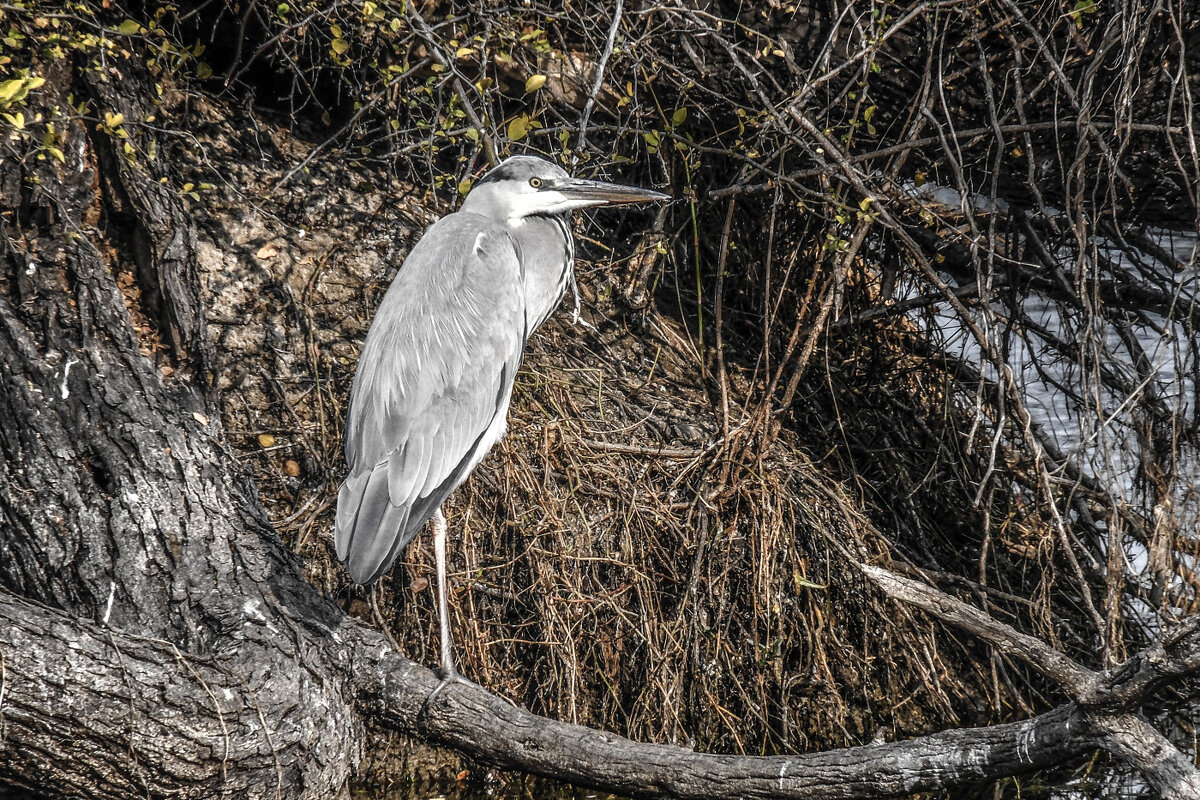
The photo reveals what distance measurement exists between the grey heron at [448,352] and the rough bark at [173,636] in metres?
0.23

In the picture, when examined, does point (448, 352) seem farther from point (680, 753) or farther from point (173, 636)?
point (680, 753)

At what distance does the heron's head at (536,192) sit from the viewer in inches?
120

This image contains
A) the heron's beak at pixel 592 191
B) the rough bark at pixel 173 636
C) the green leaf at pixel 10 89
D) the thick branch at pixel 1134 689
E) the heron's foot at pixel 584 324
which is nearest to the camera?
the thick branch at pixel 1134 689

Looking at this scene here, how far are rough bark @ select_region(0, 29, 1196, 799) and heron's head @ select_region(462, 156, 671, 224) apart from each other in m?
1.02

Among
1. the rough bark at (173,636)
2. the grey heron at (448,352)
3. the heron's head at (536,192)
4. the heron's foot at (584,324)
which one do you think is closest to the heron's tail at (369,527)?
the grey heron at (448,352)

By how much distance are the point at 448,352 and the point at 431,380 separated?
106 mm

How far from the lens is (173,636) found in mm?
2107

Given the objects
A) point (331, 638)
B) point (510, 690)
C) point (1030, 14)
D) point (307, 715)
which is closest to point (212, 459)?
point (331, 638)

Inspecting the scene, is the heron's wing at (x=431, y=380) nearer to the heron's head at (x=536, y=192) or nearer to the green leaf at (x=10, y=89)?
the heron's head at (x=536, y=192)

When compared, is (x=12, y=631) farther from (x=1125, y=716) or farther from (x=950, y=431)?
(x=950, y=431)

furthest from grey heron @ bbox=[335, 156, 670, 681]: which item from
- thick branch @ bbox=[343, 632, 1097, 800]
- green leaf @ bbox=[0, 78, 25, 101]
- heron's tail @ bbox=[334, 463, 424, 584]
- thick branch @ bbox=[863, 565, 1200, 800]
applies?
thick branch @ bbox=[863, 565, 1200, 800]

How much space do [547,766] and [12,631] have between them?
1.14m

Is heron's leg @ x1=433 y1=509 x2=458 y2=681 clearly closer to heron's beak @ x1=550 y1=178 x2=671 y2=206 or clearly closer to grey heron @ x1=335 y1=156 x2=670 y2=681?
grey heron @ x1=335 y1=156 x2=670 y2=681

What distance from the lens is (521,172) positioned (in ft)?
10.1
